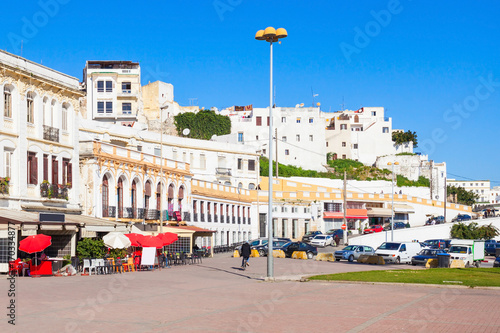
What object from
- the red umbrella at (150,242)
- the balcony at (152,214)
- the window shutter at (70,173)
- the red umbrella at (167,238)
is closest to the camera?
the red umbrella at (150,242)

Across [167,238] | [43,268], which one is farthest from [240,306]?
[167,238]

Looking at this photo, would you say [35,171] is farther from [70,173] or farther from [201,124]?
[201,124]

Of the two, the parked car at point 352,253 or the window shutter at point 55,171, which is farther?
the parked car at point 352,253

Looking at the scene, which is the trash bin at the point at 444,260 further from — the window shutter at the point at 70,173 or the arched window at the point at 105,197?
the window shutter at the point at 70,173

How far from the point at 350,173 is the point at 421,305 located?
97.1 metres

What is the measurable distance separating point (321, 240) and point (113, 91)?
41.2m

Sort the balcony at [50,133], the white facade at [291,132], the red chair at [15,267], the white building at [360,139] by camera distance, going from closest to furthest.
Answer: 1. the red chair at [15,267]
2. the balcony at [50,133]
3. the white facade at [291,132]
4. the white building at [360,139]

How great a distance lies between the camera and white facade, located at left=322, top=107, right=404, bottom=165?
5039 inches

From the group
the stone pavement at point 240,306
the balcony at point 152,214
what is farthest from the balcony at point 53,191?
the balcony at point 152,214

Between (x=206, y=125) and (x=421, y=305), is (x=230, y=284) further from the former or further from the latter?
(x=206, y=125)

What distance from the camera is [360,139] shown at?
5094 inches

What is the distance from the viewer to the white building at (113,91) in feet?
301

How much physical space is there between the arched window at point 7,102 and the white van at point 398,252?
27975 mm

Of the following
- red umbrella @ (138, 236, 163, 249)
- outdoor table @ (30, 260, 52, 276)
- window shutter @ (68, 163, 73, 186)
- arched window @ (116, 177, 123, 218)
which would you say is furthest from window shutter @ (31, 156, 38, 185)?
arched window @ (116, 177, 123, 218)
